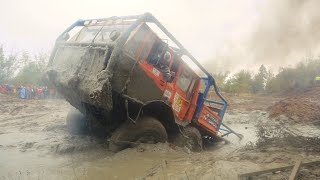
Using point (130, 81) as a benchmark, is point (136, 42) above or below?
above

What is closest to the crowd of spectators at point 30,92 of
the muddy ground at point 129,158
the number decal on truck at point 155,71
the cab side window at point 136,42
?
the muddy ground at point 129,158

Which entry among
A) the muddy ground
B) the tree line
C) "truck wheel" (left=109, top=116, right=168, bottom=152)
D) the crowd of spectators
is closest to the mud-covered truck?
"truck wheel" (left=109, top=116, right=168, bottom=152)

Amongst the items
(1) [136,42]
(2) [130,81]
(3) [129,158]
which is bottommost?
(3) [129,158]

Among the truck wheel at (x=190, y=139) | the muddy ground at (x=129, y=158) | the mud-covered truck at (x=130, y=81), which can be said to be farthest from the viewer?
the truck wheel at (x=190, y=139)

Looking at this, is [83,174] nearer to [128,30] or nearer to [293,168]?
[128,30]

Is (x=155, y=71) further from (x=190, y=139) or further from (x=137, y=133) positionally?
(x=190, y=139)

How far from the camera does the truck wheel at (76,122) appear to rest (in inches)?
362

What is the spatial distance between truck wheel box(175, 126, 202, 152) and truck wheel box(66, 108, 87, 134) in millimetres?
2515

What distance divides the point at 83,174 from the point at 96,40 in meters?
2.80

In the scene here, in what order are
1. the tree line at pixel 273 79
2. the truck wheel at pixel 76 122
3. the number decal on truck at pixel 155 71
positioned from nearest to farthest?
the number decal on truck at pixel 155 71
the truck wheel at pixel 76 122
the tree line at pixel 273 79

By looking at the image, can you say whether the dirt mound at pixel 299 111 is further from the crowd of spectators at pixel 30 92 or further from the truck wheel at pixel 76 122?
the crowd of spectators at pixel 30 92

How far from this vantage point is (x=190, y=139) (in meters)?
8.41

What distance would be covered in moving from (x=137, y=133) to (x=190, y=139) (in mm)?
1685

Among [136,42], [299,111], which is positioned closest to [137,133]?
[136,42]
